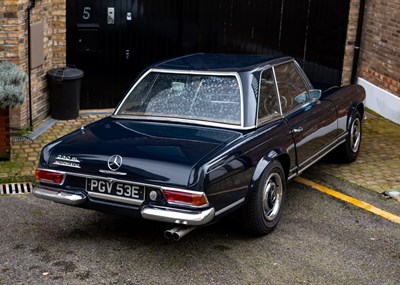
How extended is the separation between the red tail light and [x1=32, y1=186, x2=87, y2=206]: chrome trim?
2.8 inches

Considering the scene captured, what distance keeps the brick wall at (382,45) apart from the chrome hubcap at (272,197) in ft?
17.0

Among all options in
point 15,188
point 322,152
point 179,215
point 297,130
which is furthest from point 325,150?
point 15,188

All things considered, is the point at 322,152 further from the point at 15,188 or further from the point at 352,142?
the point at 15,188

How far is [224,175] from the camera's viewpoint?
5.86m

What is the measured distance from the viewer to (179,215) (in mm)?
5602

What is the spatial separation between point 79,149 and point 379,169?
422 cm

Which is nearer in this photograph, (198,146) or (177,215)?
(177,215)

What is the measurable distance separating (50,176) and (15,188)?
5.96 feet

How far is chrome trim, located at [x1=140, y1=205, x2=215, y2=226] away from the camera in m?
5.59

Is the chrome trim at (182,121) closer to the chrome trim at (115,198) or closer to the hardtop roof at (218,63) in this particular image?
the hardtop roof at (218,63)

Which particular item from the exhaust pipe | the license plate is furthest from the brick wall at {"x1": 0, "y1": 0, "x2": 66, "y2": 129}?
the exhaust pipe

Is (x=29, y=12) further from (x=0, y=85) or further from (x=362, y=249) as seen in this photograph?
(x=362, y=249)

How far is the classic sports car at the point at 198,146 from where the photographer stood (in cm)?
574

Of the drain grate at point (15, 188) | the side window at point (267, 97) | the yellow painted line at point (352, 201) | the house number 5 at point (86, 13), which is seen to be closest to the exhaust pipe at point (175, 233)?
the side window at point (267, 97)
